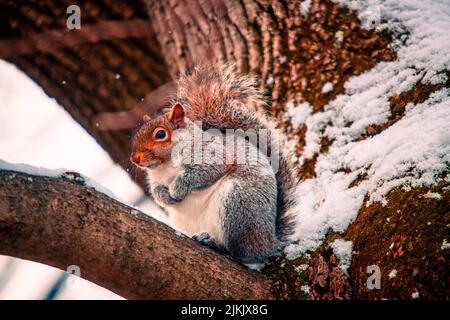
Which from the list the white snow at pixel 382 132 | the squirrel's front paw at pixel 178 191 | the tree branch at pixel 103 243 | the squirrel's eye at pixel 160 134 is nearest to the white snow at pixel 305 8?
the white snow at pixel 382 132

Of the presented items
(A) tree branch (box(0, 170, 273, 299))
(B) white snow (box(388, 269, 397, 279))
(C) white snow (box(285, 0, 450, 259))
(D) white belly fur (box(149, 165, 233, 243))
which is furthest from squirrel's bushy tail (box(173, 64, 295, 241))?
(B) white snow (box(388, 269, 397, 279))

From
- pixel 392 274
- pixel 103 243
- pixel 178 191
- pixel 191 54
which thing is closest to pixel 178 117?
pixel 178 191

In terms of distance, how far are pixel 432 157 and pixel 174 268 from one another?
76cm

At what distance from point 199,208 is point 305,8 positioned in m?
1.00

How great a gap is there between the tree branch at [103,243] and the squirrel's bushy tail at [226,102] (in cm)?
62

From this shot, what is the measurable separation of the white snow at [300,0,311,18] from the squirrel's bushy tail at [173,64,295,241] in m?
0.39

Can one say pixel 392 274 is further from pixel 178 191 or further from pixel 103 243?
pixel 178 191

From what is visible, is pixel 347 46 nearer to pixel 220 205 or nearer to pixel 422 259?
pixel 220 205

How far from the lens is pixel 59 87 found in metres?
2.43

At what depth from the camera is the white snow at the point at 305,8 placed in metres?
2.26

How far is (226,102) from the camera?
2.07 metres

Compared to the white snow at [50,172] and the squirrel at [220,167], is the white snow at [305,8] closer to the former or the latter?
the squirrel at [220,167]

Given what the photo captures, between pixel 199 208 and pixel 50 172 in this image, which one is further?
pixel 199 208

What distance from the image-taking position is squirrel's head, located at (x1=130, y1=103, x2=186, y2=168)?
6.72 ft
